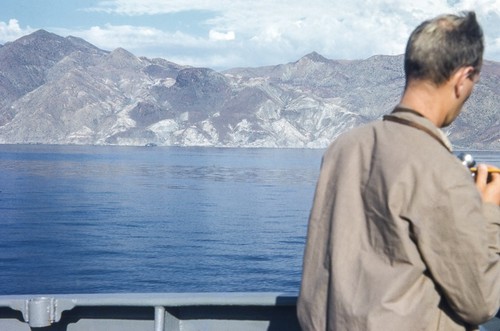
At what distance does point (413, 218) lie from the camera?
2.04m

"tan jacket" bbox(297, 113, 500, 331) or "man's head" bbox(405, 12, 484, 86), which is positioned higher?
"man's head" bbox(405, 12, 484, 86)

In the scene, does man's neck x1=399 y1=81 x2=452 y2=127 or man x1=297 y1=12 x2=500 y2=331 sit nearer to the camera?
man x1=297 y1=12 x2=500 y2=331

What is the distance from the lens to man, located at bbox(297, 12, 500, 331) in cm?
203

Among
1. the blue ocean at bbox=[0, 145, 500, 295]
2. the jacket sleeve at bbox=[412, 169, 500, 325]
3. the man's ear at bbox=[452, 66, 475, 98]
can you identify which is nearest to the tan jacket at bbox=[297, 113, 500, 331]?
the jacket sleeve at bbox=[412, 169, 500, 325]

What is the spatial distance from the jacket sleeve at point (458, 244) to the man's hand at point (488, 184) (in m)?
0.19

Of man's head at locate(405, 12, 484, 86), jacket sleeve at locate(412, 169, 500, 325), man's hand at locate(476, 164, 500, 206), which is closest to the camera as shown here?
jacket sleeve at locate(412, 169, 500, 325)

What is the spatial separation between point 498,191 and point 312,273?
2.13 feet

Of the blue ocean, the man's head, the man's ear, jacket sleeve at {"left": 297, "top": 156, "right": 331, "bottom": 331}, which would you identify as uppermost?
the man's head

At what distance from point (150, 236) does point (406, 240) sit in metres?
52.0

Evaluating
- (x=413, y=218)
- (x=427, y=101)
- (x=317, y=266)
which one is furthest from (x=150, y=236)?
(x=413, y=218)

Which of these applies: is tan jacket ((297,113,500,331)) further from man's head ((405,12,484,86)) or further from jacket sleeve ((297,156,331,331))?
man's head ((405,12,484,86))

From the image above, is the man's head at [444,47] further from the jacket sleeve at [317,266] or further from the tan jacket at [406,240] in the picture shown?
the jacket sleeve at [317,266]

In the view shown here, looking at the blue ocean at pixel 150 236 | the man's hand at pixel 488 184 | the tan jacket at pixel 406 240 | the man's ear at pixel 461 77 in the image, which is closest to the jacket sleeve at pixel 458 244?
the tan jacket at pixel 406 240

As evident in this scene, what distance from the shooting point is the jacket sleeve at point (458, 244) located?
201 centimetres
